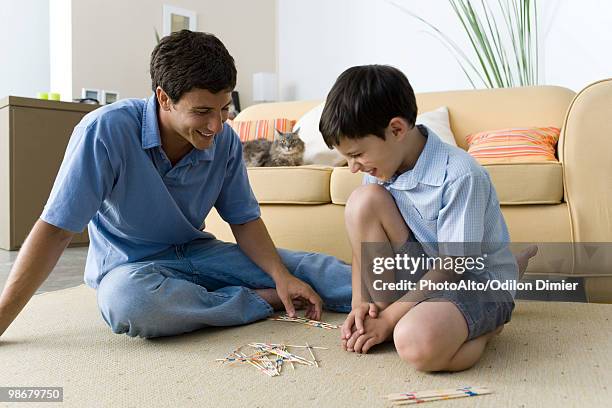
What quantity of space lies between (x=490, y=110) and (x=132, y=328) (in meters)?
1.91

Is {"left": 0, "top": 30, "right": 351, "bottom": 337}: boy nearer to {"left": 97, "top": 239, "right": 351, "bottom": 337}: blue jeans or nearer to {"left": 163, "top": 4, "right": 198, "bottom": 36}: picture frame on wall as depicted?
{"left": 97, "top": 239, "right": 351, "bottom": 337}: blue jeans

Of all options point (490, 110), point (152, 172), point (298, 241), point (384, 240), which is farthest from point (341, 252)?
point (490, 110)

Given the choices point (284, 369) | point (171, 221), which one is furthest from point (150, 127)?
point (284, 369)

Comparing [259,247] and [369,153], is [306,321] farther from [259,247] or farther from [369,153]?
[369,153]

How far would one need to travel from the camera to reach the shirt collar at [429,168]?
1.24 m

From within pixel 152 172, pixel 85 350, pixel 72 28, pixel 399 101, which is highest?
pixel 72 28

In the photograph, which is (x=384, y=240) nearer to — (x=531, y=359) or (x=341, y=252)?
(x=531, y=359)

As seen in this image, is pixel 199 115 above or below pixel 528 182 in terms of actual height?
above

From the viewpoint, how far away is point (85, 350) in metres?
1.33

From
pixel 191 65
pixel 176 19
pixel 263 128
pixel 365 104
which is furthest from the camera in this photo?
pixel 176 19

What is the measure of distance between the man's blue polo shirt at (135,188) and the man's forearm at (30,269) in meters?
0.03

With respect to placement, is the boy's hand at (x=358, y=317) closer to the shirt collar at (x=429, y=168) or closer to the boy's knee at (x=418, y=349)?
the boy's knee at (x=418, y=349)

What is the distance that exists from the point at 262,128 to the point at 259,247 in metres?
1.58

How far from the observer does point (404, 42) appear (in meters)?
4.23
